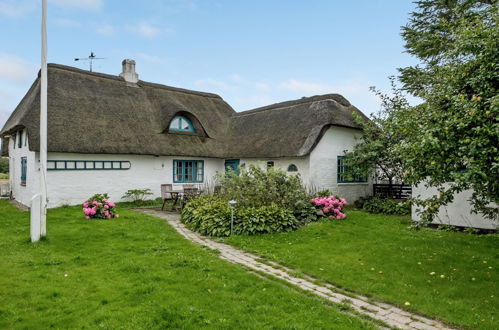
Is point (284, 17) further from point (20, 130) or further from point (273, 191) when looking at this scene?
point (20, 130)

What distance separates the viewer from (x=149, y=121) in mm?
15727

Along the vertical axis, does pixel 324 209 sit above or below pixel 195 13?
below

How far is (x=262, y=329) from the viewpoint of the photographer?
134 inches

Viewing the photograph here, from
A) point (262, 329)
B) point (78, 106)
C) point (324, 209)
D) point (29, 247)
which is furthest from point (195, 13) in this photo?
point (262, 329)

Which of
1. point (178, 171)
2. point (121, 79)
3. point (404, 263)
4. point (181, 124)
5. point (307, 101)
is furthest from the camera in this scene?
point (121, 79)

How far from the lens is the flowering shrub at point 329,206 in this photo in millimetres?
10555

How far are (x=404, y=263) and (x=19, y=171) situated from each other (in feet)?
55.2

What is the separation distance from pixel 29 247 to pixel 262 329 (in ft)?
18.9

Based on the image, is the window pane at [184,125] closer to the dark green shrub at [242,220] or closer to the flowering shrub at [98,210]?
the flowering shrub at [98,210]

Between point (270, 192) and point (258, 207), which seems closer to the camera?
point (258, 207)

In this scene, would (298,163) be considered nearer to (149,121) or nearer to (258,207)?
(258,207)

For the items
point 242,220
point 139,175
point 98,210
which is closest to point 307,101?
point 139,175

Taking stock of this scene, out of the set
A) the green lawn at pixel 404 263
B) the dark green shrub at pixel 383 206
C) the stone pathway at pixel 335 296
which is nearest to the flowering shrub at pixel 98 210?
the stone pathway at pixel 335 296

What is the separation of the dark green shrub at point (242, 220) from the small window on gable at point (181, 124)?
786cm
